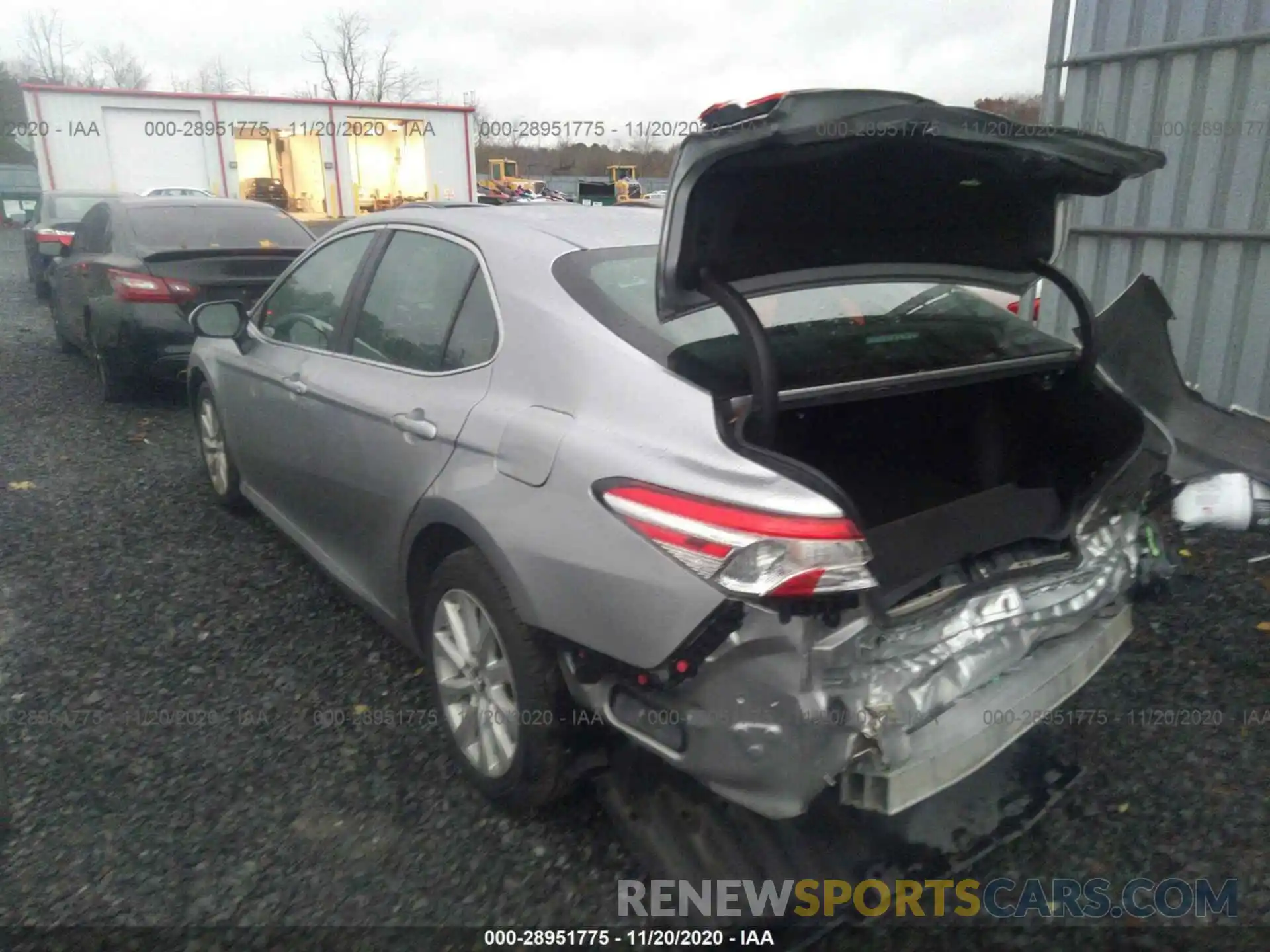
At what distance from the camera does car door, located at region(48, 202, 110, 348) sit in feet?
24.7

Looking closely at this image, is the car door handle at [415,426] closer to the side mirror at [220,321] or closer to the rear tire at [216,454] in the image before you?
the side mirror at [220,321]

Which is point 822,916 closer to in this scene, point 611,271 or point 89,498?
point 611,271

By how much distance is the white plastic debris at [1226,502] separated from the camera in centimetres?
306

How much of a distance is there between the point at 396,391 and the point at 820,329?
1.31 metres

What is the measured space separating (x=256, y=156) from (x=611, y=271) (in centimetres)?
3078

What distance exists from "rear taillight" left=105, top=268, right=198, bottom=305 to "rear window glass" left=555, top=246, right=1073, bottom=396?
504 cm

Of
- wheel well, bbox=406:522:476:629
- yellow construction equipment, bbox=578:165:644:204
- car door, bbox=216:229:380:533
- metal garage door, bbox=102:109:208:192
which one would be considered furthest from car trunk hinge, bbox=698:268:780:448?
metal garage door, bbox=102:109:208:192

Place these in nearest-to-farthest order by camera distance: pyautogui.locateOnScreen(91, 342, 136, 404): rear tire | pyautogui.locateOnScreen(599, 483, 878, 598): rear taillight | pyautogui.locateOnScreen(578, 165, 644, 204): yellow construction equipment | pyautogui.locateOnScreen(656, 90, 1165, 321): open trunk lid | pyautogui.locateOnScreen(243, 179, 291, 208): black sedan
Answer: pyautogui.locateOnScreen(599, 483, 878, 598): rear taillight → pyautogui.locateOnScreen(656, 90, 1165, 321): open trunk lid → pyautogui.locateOnScreen(91, 342, 136, 404): rear tire → pyautogui.locateOnScreen(578, 165, 644, 204): yellow construction equipment → pyautogui.locateOnScreen(243, 179, 291, 208): black sedan

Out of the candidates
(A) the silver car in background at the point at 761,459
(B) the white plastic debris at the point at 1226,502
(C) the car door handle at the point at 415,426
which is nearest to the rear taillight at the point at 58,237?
(C) the car door handle at the point at 415,426

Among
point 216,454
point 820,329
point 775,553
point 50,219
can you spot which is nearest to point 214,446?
point 216,454

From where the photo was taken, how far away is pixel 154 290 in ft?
21.7

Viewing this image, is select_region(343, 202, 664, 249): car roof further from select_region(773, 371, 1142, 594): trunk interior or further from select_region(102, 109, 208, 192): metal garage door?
select_region(102, 109, 208, 192): metal garage door

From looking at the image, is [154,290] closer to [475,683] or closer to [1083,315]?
[475,683]

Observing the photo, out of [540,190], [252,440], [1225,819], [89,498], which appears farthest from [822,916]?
[540,190]
